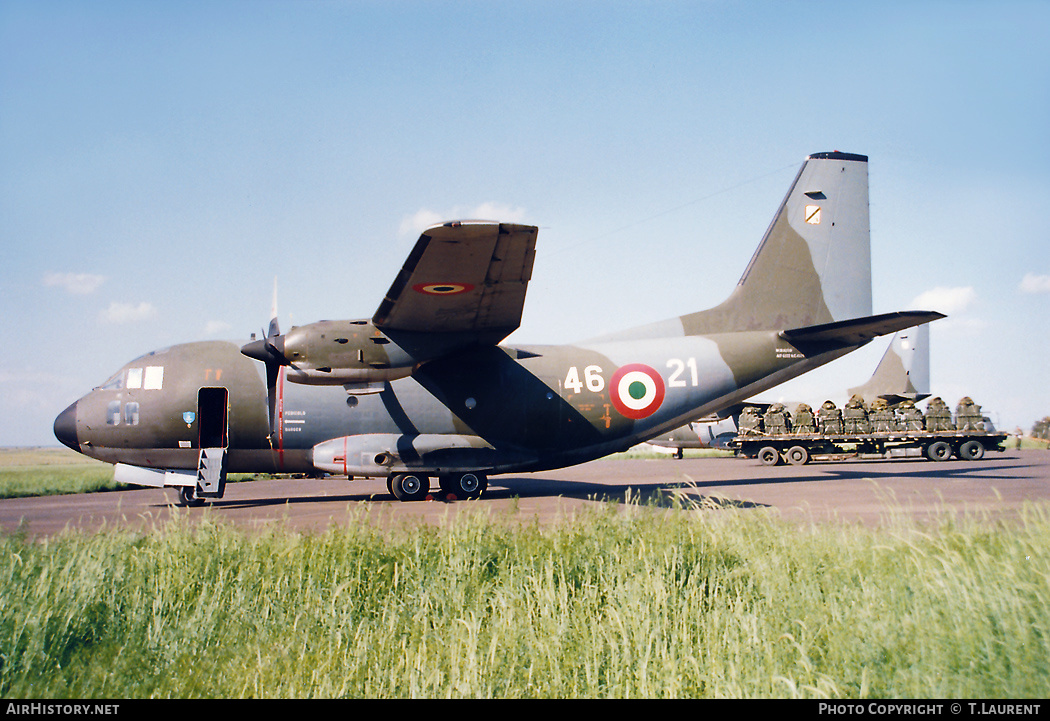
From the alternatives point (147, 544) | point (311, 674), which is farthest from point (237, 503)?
point (311, 674)

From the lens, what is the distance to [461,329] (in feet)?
42.5

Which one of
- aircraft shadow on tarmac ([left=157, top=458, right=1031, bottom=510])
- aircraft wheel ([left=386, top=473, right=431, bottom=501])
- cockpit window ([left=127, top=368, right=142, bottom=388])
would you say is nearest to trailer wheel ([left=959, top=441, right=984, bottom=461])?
aircraft shadow on tarmac ([left=157, top=458, right=1031, bottom=510])

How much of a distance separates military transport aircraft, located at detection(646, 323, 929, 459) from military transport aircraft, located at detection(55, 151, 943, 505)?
18281mm

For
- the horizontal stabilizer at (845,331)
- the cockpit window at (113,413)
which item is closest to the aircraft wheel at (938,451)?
the horizontal stabilizer at (845,331)

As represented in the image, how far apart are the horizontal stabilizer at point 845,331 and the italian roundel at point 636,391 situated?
3394mm

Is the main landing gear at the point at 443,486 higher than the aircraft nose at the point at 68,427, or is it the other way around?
the aircraft nose at the point at 68,427

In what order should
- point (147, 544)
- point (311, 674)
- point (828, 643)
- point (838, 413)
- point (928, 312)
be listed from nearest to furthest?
1. point (311, 674)
2. point (828, 643)
3. point (147, 544)
4. point (928, 312)
5. point (838, 413)

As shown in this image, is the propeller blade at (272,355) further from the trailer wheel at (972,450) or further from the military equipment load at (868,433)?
the trailer wheel at (972,450)

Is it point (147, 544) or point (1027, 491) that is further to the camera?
point (1027, 491)

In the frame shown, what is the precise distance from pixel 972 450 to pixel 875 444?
159 inches

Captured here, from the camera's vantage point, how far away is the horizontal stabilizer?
13594 mm

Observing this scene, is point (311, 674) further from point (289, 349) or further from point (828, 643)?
point (289, 349)

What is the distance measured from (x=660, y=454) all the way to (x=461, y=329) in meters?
40.2

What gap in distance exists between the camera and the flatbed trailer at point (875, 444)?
28062mm
